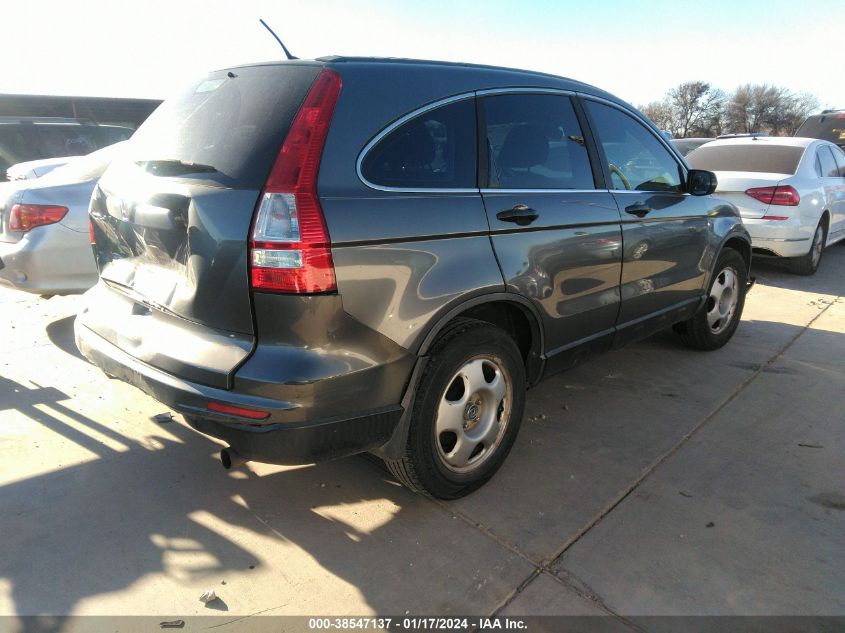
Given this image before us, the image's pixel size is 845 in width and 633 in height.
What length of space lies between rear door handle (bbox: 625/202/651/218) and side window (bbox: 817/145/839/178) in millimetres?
5471

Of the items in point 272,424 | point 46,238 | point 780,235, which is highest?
point 46,238

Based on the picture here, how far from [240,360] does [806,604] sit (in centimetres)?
221

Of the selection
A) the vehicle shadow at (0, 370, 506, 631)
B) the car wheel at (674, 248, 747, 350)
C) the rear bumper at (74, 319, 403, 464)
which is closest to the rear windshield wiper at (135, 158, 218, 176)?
the rear bumper at (74, 319, 403, 464)

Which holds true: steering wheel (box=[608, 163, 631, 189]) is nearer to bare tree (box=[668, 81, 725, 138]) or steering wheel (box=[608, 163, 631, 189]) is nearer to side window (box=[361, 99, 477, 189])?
side window (box=[361, 99, 477, 189])

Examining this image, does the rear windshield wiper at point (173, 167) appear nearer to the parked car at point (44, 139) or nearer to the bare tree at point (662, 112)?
the parked car at point (44, 139)

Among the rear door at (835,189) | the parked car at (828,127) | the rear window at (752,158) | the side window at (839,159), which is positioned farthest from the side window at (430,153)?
the parked car at (828,127)

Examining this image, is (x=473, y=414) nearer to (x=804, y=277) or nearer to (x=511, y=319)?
(x=511, y=319)

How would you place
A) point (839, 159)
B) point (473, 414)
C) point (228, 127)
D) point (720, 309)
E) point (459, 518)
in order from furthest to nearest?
point (839, 159)
point (720, 309)
point (473, 414)
point (459, 518)
point (228, 127)

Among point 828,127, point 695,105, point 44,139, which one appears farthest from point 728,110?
point 44,139

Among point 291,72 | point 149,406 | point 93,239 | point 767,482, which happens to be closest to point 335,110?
point 291,72

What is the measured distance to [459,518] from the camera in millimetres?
2689

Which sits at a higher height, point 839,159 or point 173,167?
point 839,159

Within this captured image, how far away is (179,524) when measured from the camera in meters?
2.60

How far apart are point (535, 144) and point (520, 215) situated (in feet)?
1.66
